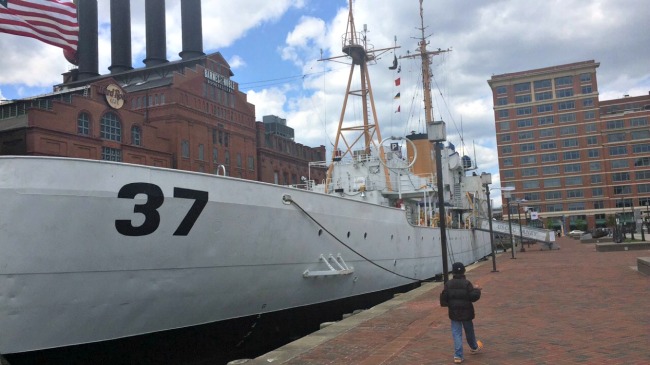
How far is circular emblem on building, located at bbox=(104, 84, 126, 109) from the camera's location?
3841 cm

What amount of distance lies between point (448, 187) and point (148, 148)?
28.0 metres

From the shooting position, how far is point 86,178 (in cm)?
736

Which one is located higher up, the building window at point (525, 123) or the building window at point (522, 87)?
the building window at point (522, 87)

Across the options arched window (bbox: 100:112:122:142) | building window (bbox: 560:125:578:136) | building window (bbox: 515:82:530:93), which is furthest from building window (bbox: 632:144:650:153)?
arched window (bbox: 100:112:122:142)

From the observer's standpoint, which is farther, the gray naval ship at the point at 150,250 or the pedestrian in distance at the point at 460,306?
the gray naval ship at the point at 150,250

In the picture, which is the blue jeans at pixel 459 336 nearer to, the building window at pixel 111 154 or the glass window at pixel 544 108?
the building window at pixel 111 154

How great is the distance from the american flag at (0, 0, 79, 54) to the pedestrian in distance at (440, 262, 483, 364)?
783 cm

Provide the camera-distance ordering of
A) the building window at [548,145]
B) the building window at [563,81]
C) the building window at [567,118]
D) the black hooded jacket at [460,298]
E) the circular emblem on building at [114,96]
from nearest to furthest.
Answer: the black hooded jacket at [460,298] < the circular emblem on building at [114,96] < the building window at [567,118] < the building window at [548,145] < the building window at [563,81]

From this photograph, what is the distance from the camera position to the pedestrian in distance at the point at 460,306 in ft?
20.0

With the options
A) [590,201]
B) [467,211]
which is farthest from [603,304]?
[590,201]

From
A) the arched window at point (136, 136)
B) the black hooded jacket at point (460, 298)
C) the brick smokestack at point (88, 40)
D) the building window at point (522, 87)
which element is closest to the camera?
the black hooded jacket at point (460, 298)

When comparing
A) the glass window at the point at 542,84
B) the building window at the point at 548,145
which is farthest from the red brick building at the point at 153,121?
the glass window at the point at 542,84

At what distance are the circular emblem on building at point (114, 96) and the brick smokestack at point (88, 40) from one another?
13.3m

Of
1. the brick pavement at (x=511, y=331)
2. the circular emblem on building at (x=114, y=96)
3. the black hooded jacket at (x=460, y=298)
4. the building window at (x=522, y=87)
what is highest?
the building window at (x=522, y=87)
